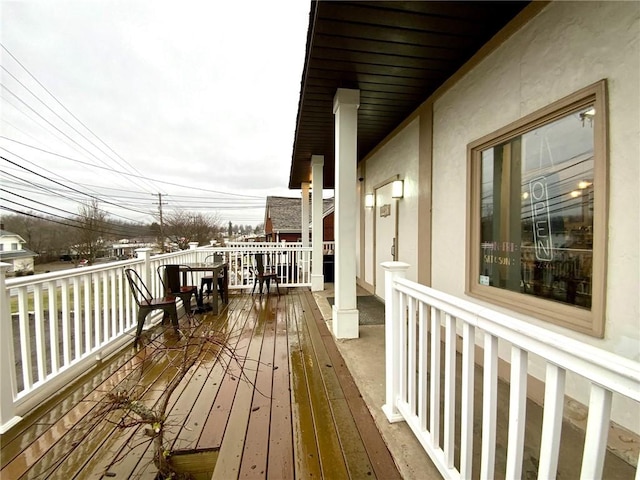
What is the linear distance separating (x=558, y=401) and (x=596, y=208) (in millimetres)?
1511

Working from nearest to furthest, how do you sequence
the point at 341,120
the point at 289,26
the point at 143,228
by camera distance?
the point at 341,120 → the point at 289,26 → the point at 143,228

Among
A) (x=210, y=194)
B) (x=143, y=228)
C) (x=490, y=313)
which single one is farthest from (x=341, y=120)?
(x=210, y=194)

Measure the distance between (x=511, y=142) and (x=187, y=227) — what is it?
23410mm

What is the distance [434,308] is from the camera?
138 centimetres

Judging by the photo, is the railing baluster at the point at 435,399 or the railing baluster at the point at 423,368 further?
the railing baluster at the point at 423,368

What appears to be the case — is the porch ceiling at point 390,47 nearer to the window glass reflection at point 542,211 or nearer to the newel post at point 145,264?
the window glass reflection at point 542,211

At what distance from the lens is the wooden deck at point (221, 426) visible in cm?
141

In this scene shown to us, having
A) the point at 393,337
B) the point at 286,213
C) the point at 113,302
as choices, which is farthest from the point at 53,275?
the point at 286,213

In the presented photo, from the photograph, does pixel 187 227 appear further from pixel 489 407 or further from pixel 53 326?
pixel 489 407

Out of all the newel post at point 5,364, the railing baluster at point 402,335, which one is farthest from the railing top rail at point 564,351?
the newel post at point 5,364

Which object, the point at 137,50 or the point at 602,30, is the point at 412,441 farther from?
the point at 137,50

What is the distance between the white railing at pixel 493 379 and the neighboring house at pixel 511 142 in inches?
36.4

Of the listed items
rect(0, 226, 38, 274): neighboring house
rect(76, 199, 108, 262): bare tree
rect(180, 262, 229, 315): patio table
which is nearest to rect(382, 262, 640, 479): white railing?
rect(180, 262, 229, 315): patio table

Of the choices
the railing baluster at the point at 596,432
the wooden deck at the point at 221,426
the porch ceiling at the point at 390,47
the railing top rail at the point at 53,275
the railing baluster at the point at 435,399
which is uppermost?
the porch ceiling at the point at 390,47
